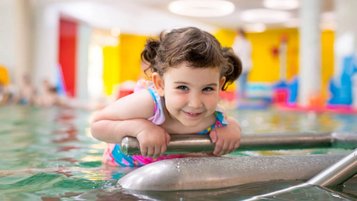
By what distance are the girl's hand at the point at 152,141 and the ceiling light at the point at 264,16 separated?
1635cm

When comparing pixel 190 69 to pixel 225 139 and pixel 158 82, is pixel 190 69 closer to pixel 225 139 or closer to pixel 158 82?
pixel 158 82

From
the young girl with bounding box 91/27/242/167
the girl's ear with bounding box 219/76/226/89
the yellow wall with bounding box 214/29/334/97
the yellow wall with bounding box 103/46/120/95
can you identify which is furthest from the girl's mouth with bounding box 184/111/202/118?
the yellow wall with bounding box 103/46/120/95

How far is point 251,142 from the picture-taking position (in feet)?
8.21

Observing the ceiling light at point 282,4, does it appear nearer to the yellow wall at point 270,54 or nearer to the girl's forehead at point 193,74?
the yellow wall at point 270,54

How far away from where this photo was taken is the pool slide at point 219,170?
6.42ft

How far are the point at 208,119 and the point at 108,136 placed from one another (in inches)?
19.2

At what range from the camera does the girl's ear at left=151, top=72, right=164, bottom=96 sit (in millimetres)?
2304

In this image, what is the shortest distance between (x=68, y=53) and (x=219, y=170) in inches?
723

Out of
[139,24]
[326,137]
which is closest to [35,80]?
[139,24]

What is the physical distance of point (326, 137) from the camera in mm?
2729

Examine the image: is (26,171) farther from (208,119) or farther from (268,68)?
(268,68)

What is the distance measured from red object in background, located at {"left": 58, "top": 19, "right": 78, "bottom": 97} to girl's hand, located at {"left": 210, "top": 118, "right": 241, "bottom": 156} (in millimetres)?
17373

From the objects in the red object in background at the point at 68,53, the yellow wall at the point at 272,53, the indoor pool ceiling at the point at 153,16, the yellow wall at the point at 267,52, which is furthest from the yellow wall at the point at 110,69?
the red object in background at the point at 68,53

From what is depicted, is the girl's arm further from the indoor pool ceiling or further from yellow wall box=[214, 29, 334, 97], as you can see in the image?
yellow wall box=[214, 29, 334, 97]
